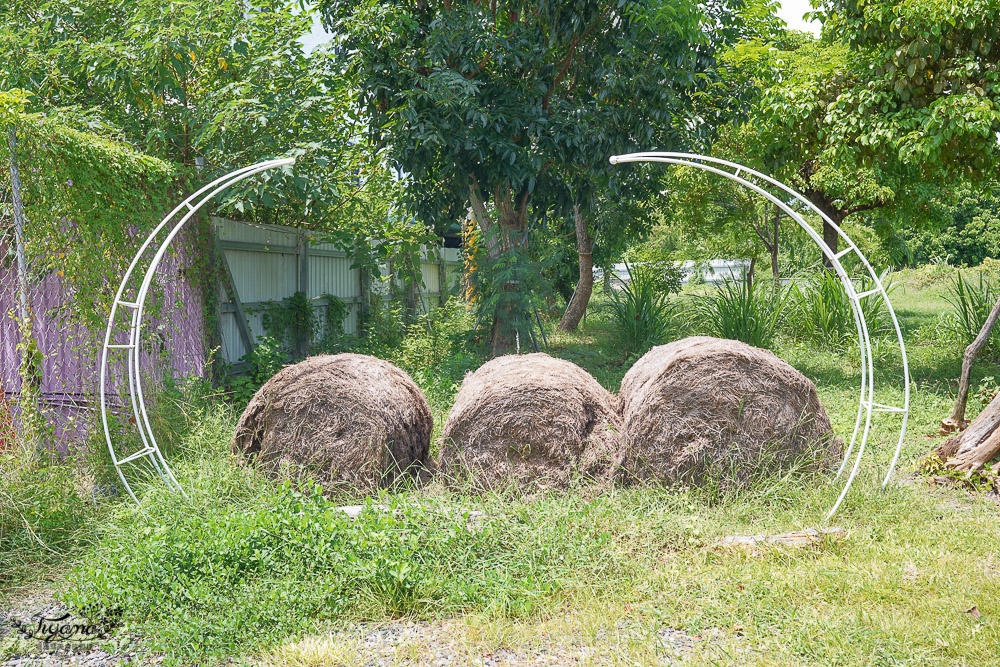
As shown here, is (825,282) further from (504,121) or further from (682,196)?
(504,121)

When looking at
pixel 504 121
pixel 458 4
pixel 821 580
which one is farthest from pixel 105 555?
pixel 458 4

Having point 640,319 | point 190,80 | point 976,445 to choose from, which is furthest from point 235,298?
point 976,445

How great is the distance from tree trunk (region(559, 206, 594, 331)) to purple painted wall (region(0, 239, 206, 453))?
27.3 ft

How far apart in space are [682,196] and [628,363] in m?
5.28

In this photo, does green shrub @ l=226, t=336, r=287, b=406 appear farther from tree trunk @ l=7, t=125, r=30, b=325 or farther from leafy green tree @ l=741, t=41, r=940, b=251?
leafy green tree @ l=741, t=41, r=940, b=251

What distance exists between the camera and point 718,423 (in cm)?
488

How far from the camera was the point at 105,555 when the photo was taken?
13.6ft

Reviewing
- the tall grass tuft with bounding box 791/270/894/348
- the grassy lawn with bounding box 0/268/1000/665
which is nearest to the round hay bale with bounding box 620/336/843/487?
the grassy lawn with bounding box 0/268/1000/665

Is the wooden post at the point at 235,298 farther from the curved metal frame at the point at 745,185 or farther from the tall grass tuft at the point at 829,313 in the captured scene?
the tall grass tuft at the point at 829,313

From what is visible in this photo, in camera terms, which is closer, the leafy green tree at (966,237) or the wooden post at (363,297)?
the wooden post at (363,297)

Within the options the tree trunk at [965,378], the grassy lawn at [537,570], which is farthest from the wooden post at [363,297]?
the tree trunk at [965,378]

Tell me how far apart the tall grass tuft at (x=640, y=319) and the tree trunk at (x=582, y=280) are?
8.39 feet

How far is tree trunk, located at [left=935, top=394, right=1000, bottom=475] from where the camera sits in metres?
5.32

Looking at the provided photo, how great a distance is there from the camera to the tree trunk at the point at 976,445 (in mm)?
5316
